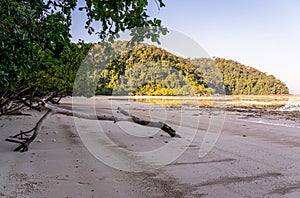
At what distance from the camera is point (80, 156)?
6.59 metres

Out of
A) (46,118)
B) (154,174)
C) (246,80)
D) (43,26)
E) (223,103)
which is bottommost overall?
(154,174)

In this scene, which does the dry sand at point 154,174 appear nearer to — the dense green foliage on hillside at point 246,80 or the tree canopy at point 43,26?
the tree canopy at point 43,26

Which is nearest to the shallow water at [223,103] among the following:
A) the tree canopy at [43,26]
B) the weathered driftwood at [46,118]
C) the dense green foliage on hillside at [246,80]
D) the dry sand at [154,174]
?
the weathered driftwood at [46,118]

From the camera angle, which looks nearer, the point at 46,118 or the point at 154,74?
the point at 46,118

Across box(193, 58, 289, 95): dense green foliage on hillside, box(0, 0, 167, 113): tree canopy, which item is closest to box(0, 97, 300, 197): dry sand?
box(0, 0, 167, 113): tree canopy

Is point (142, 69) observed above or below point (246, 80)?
below

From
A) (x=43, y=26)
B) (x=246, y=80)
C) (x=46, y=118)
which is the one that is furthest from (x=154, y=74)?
(x=246, y=80)

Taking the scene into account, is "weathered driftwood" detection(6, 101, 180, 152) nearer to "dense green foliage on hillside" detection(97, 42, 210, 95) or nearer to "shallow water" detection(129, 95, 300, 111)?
"dense green foliage on hillside" detection(97, 42, 210, 95)

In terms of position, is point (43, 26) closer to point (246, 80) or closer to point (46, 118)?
point (46, 118)

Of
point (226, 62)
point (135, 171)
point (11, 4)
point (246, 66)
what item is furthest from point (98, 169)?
point (246, 66)

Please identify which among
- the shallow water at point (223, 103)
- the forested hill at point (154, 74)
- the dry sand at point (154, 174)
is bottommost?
the dry sand at point (154, 174)

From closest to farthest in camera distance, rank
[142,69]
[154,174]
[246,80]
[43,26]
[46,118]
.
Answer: [43,26]
[154,174]
[46,118]
[142,69]
[246,80]

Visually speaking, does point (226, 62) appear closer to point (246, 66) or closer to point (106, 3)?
point (246, 66)

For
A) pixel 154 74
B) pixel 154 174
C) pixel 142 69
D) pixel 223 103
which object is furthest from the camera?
pixel 223 103
